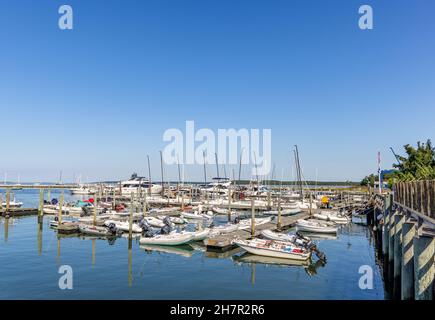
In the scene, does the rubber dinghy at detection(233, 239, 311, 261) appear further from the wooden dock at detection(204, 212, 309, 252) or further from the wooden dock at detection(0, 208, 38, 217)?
the wooden dock at detection(0, 208, 38, 217)

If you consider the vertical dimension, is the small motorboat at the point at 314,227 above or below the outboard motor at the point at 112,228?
below

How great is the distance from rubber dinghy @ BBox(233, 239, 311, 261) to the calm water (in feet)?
2.49

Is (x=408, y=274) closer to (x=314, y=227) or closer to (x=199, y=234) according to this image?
(x=199, y=234)

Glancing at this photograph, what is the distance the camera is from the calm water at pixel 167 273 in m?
20.9

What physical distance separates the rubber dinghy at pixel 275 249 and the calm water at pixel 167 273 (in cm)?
76

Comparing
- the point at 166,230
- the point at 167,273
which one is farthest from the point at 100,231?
the point at 167,273

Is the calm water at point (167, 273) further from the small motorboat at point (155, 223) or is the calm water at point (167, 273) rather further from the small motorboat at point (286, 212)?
the small motorboat at point (286, 212)

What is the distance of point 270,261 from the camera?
94.0ft

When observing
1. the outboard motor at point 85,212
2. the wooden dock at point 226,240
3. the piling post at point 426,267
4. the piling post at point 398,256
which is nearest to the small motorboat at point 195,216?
the wooden dock at point 226,240

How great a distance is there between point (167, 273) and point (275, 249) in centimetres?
936

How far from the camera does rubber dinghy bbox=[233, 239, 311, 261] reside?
2825 cm
